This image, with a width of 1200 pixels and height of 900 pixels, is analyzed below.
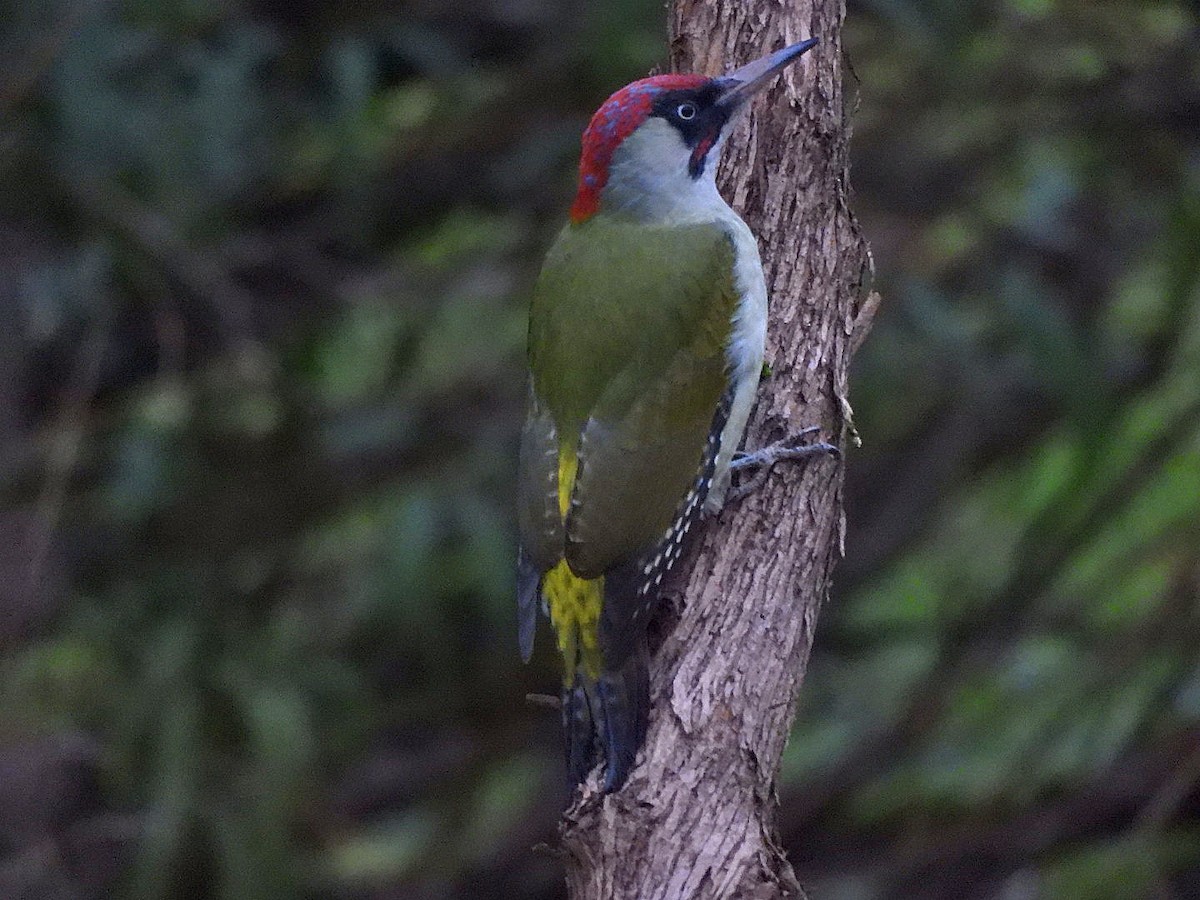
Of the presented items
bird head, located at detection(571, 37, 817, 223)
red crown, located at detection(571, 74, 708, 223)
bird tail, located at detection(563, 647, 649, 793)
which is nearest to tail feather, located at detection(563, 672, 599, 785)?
bird tail, located at detection(563, 647, 649, 793)

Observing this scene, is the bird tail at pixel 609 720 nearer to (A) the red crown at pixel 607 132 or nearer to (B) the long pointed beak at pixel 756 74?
(B) the long pointed beak at pixel 756 74

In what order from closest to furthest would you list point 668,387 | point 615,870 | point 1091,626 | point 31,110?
point 615,870 → point 668,387 → point 31,110 → point 1091,626

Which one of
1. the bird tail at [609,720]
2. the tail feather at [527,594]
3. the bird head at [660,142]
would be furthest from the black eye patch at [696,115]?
the bird tail at [609,720]

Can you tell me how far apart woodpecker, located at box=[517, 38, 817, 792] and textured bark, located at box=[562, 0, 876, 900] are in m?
0.06

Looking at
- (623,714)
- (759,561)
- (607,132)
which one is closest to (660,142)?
(607,132)

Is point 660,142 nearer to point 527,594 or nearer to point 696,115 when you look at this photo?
point 696,115

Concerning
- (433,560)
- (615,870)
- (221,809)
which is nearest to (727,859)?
(615,870)

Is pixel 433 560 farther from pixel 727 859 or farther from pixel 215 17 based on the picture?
pixel 727 859

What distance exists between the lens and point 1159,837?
5391 millimetres

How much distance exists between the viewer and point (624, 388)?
3.69 m

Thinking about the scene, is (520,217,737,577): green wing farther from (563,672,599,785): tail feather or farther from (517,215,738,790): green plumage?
(563,672,599,785): tail feather

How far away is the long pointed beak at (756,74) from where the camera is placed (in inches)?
135

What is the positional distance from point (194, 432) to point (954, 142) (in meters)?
2.45

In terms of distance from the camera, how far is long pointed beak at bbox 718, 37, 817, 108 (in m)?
3.44
